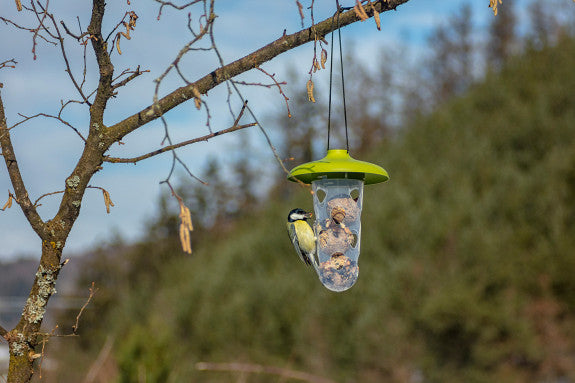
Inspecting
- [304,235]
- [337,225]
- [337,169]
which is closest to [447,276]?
[337,225]

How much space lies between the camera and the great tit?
2.96 meters

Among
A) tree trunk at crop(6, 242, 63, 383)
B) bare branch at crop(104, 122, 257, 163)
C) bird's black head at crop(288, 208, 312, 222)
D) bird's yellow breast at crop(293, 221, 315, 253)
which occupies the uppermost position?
bare branch at crop(104, 122, 257, 163)

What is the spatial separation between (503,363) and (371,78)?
428 inches

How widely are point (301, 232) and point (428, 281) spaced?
5857 millimetres

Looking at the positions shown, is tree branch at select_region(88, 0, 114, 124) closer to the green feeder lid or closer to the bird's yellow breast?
the green feeder lid

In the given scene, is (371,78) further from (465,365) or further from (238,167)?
(465,365)

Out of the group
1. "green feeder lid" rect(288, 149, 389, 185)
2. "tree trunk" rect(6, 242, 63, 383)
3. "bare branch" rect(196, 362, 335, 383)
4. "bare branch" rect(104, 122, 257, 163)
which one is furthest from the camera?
"bare branch" rect(196, 362, 335, 383)

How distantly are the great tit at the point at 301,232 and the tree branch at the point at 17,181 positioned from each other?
1.18m

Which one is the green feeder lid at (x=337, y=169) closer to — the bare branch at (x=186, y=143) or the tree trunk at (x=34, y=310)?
the bare branch at (x=186, y=143)

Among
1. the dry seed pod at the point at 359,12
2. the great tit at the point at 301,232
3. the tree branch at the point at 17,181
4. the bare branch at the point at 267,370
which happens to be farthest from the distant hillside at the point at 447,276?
the dry seed pod at the point at 359,12

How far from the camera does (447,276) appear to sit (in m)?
8.38

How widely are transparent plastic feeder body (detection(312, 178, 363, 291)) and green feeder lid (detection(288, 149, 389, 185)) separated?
0.43ft

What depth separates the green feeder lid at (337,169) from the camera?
2.76 meters

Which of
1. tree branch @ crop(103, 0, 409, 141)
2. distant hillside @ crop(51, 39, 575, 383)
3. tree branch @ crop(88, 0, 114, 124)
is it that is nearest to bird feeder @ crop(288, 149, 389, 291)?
tree branch @ crop(103, 0, 409, 141)
